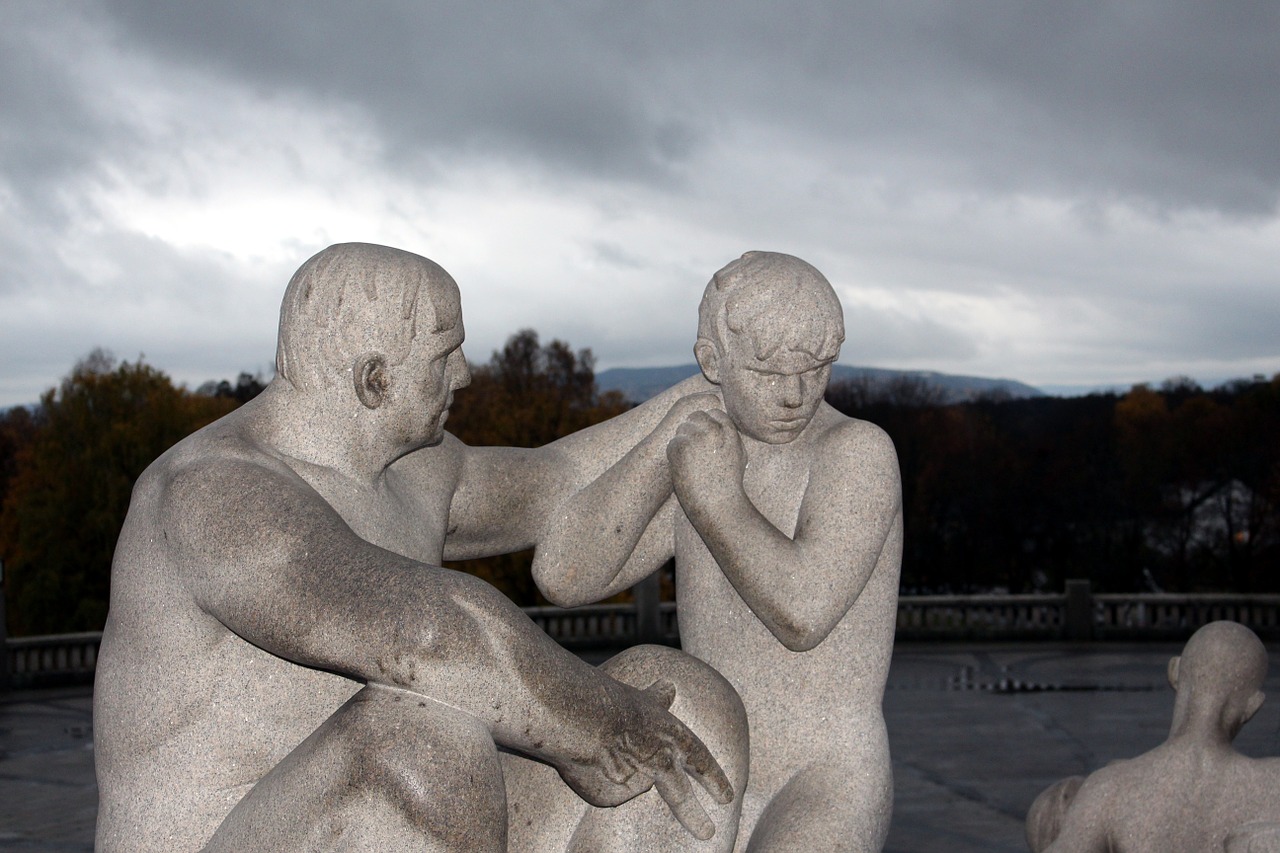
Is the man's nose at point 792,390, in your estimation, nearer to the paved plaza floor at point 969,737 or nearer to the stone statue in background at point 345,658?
the stone statue in background at point 345,658

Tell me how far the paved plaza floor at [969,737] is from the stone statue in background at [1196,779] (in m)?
5.23

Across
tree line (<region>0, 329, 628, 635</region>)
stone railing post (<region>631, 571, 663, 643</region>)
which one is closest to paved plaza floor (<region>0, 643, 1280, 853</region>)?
stone railing post (<region>631, 571, 663, 643</region>)

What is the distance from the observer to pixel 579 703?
230 centimetres

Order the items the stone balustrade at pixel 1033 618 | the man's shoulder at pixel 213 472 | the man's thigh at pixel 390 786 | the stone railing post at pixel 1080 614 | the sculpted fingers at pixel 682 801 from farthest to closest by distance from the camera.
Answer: the stone railing post at pixel 1080 614 < the stone balustrade at pixel 1033 618 < the sculpted fingers at pixel 682 801 < the man's shoulder at pixel 213 472 < the man's thigh at pixel 390 786

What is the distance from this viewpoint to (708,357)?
2.90 m

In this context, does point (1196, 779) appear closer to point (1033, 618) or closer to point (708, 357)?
point (708, 357)

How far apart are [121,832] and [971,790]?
9.39 m

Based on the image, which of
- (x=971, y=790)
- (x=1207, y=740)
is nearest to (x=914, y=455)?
(x=971, y=790)

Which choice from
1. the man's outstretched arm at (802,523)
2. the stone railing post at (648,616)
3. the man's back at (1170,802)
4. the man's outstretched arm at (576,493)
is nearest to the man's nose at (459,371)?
the man's outstretched arm at (576,493)

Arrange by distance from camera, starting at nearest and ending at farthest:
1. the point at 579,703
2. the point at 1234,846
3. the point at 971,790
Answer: the point at 579,703
the point at 1234,846
the point at 971,790

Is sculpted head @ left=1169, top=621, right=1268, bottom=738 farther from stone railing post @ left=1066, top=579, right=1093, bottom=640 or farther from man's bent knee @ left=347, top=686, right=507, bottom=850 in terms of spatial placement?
stone railing post @ left=1066, top=579, right=1093, bottom=640

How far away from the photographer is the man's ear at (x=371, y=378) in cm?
254

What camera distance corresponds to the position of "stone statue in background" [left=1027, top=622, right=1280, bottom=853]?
13.0 feet

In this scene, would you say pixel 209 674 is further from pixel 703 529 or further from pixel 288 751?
pixel 703 529
